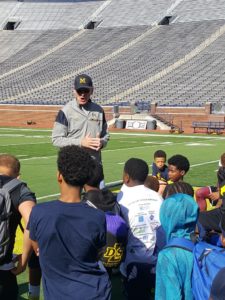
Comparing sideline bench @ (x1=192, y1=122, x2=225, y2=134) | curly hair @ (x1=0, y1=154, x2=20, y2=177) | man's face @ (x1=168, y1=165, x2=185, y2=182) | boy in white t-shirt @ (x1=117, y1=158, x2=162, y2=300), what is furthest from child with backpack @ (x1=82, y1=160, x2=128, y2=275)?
sideline bench @ (x1=192, y1=122, x2=225, y2=134)

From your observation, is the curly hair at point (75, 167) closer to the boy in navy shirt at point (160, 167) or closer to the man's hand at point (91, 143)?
the man's hand at point (91, 143)

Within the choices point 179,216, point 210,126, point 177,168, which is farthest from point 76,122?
point 210,126

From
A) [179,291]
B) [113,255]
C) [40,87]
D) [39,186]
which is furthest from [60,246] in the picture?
[40,87]

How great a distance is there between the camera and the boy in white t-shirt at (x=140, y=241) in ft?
16.1

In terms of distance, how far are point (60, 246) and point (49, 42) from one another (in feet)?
206

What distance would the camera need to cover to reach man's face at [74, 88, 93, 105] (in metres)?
6.51

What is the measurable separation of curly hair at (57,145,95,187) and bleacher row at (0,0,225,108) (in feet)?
128

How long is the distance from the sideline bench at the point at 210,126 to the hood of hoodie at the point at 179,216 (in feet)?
115

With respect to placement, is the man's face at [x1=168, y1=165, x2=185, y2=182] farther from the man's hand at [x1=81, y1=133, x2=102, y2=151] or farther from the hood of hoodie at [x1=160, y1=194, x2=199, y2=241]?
the hood of hoodie at [x1=160, y1=194, x2=199, y2=241]

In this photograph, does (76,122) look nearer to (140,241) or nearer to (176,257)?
(140,241)

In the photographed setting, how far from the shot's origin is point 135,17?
212ft

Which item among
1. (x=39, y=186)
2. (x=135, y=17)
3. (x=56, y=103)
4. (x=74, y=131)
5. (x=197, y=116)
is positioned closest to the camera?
(x=74, y=131)

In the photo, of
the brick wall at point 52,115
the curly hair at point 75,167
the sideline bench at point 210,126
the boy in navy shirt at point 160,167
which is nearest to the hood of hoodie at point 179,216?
the curly hair at point 75,167

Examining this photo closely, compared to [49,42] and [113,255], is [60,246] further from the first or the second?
[49,42]
